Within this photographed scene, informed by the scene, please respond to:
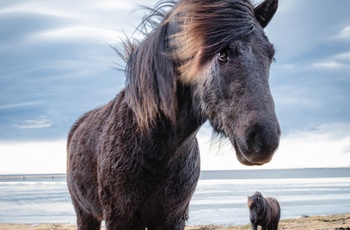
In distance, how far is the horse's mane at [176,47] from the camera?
241cm

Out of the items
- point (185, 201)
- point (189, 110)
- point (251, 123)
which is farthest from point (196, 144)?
point (251, 123)

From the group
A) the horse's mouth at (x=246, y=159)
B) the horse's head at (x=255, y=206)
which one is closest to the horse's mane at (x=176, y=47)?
the horse's mouth at (x=246, y=159)

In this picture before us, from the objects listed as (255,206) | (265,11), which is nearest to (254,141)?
(265,11)

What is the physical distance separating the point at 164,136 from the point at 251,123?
3.09ft

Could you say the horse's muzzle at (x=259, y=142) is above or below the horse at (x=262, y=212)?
above

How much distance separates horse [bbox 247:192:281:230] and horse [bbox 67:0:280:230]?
1010cm

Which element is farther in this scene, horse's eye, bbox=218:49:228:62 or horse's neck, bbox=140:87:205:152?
horse's neck, bbox=140:87:205:152

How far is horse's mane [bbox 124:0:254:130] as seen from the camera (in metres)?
2.41

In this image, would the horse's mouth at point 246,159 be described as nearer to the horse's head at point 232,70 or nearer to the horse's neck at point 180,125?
the horse's head at point 232,70

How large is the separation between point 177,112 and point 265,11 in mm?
791

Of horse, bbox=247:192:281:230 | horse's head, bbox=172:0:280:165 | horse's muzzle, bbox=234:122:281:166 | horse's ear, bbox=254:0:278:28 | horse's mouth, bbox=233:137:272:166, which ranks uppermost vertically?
horse's ear, bbox=254:0:278:28

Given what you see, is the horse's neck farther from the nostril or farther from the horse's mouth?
the nostril

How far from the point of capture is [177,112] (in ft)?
9.12

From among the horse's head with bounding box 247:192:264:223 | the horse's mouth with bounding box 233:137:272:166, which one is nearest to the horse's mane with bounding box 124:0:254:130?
the horse's mouth with bounding box 233:137:272:166
